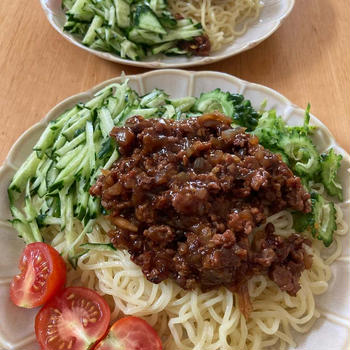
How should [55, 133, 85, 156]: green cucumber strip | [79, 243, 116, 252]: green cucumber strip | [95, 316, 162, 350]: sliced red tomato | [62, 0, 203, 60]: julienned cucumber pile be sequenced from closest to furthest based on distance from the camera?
[95, 316, 162, 350]: sliced red tomato, [79, 243, 116, 252]: green cucumber strip, [55, 133, 85, 156]: green cucumber strip, [62, 0, 203, 60]: julienned cucumber pile

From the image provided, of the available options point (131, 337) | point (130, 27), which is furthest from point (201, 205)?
point (130, 27)

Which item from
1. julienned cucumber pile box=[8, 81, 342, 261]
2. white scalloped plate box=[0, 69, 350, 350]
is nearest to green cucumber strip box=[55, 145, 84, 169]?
julienned cucumber pile box=[8, 81, 342, 261]

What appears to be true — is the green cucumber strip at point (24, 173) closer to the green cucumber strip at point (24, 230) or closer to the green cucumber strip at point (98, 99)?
the green cucumber strip at point (24, 230)

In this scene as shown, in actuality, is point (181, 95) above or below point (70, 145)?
above

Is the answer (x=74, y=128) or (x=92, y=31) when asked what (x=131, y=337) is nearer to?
(x=74, y=128)

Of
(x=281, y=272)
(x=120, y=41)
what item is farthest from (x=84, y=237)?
(x=120, y=41)

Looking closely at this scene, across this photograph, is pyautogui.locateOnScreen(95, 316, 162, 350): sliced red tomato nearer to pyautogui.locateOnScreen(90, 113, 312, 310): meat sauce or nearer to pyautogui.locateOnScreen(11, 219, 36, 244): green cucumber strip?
pyautogui.locateOnScreen(90, 113, 312, 310): meat sauce

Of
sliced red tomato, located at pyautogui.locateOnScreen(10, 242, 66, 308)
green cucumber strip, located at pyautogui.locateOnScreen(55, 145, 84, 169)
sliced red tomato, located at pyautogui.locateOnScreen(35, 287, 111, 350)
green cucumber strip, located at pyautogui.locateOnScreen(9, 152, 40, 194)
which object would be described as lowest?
sliced red tomato, located at pyautogui.locateOnScreen(35, 287, 111, 350)

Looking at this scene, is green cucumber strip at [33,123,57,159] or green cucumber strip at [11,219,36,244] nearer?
green cucumber strip at [11,219,36,244]
